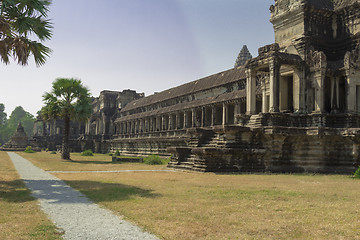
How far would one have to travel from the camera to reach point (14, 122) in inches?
5049

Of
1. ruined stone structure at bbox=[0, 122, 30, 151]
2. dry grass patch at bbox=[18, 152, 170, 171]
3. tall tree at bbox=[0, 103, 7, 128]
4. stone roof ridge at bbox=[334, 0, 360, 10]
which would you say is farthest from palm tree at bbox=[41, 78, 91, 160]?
tall tree at bbox=[0, 103, 7, 128]

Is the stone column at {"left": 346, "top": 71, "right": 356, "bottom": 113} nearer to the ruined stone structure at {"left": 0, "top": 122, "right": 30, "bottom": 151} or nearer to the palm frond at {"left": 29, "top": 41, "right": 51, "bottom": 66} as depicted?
the palm frond at {"left": 29, "top": 41, "right": 51, "bottom": 66}

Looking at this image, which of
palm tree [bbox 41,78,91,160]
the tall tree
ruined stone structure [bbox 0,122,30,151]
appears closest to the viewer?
palm tree [bbox 41,78,91,160]

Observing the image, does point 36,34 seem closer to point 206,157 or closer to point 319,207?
point 206,157

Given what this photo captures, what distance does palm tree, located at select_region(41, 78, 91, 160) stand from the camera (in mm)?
31422

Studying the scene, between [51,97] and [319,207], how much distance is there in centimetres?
2868

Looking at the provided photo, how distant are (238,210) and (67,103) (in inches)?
1086

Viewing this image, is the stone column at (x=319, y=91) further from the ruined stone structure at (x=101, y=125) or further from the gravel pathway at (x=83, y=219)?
the ruined stone structure at (x=101, y=125)

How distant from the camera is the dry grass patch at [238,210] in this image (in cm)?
565

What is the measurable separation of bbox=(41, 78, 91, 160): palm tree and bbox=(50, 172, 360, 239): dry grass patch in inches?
847

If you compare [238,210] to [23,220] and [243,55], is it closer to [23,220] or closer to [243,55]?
[23,220]

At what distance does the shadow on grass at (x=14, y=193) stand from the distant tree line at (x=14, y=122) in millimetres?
109266

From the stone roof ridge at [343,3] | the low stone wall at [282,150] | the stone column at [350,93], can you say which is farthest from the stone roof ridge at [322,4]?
the low stone wall at [282,150]

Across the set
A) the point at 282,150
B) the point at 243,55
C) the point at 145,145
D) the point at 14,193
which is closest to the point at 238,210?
the point at 14,193
